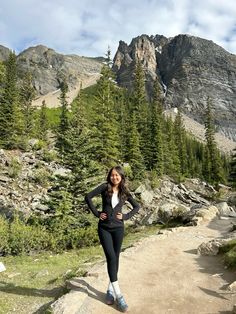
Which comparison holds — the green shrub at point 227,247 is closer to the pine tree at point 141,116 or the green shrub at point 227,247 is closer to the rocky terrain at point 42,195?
the rocky terrain at point 42,195

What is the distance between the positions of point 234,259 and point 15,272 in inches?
275

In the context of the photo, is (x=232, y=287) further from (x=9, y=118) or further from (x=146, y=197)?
(x=9, y=118)

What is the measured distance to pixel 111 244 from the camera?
794cm

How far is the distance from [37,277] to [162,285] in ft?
14.0

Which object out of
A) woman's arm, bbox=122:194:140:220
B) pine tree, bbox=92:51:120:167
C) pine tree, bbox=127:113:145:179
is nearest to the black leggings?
woman's arm, bbox=122:194:140:220

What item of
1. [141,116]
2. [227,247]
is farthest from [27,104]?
[227,247]

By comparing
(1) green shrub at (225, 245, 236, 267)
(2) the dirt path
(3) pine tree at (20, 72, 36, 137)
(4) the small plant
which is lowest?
(2) the dirt path

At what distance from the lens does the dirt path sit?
26.1ft

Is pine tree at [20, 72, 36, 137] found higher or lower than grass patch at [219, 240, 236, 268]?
higher

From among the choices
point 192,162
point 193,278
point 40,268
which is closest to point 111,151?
point 40,268

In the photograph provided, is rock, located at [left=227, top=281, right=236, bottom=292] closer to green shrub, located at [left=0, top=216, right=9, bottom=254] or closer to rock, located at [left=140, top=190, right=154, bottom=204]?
green shrub, located at [left=0, top=216, right=9, bottom=254]

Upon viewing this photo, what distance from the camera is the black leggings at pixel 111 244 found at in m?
7.89

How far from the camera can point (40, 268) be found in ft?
42.7

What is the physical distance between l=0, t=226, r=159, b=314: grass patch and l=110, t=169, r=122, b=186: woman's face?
301 cm
